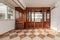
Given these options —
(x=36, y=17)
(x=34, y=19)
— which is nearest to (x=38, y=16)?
(x=36, y=17)

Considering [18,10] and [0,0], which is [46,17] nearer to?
[18,10]

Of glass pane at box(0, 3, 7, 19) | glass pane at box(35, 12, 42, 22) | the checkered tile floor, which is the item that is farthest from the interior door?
the checkered tile floor

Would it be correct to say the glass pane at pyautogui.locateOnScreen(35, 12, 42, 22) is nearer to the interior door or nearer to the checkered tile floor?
the interior door

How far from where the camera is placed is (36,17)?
1137 cm

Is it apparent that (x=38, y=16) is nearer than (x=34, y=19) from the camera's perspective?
No

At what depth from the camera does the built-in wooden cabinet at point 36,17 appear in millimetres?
11000

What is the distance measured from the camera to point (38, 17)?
1134 centimetres

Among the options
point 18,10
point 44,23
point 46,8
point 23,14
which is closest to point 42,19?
point 44,23

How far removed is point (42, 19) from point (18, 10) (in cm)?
293

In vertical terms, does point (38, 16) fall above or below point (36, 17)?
above

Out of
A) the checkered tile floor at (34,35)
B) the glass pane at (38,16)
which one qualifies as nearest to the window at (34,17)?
the glass pane at (38,16)

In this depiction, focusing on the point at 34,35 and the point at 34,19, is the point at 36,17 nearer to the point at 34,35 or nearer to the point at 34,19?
the point at 34,19

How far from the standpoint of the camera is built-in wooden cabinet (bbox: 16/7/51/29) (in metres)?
11.0

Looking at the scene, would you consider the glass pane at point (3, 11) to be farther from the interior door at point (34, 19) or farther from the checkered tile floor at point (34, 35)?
the interior door at point (34, 19)
